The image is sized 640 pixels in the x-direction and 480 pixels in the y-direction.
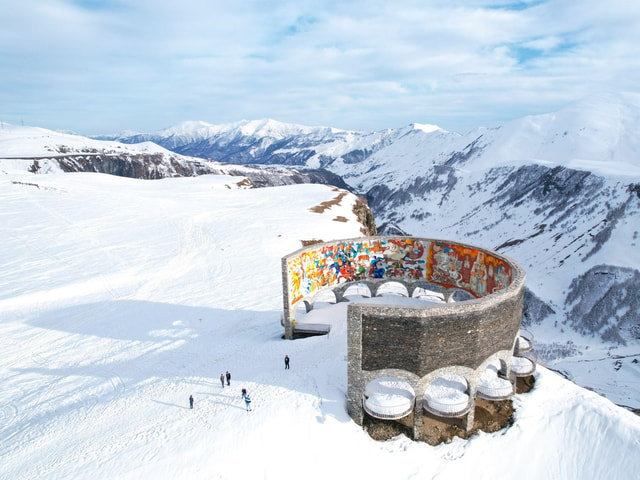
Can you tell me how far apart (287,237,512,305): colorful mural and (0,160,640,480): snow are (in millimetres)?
3548

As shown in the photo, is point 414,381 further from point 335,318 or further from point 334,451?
point 335,318

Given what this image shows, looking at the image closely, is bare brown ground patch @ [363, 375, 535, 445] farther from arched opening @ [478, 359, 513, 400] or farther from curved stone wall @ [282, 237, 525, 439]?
arched opening @ [478, 359, 513, 400]

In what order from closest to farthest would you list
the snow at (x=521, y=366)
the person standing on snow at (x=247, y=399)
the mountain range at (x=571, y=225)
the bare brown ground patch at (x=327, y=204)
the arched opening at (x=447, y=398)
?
the person standing on snow at (x=247, y=399), the arched opening at (x=447, y=398), the snow at (x=521, y=366), the mountain range at (x=571, y=225), the bare brown ground patch at (x=327, y=204)

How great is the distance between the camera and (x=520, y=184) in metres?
148

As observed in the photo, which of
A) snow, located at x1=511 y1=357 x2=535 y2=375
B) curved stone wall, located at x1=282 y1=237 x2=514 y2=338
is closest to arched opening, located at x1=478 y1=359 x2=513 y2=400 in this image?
snow, located at x1=511 y1=357 x2=535 y2=375

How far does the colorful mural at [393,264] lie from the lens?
104ft

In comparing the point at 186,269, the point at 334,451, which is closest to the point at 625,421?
the point at 334,451

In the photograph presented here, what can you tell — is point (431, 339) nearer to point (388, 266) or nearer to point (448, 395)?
point (448, 395)

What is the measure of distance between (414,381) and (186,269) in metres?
34.1

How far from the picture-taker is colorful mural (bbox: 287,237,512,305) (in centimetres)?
3181

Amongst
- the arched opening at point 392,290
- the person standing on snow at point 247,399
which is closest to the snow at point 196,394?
the person standing on snow at point 247,399

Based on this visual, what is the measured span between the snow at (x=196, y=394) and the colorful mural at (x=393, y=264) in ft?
11.6

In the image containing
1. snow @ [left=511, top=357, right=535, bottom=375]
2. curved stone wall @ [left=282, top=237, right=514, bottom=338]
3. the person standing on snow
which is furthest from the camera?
curved stone wall @ [left=282, top=237, right=514, bottom=338]

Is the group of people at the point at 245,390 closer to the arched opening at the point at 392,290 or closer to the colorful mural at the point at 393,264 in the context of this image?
the colorful mural at the point at 393,264
